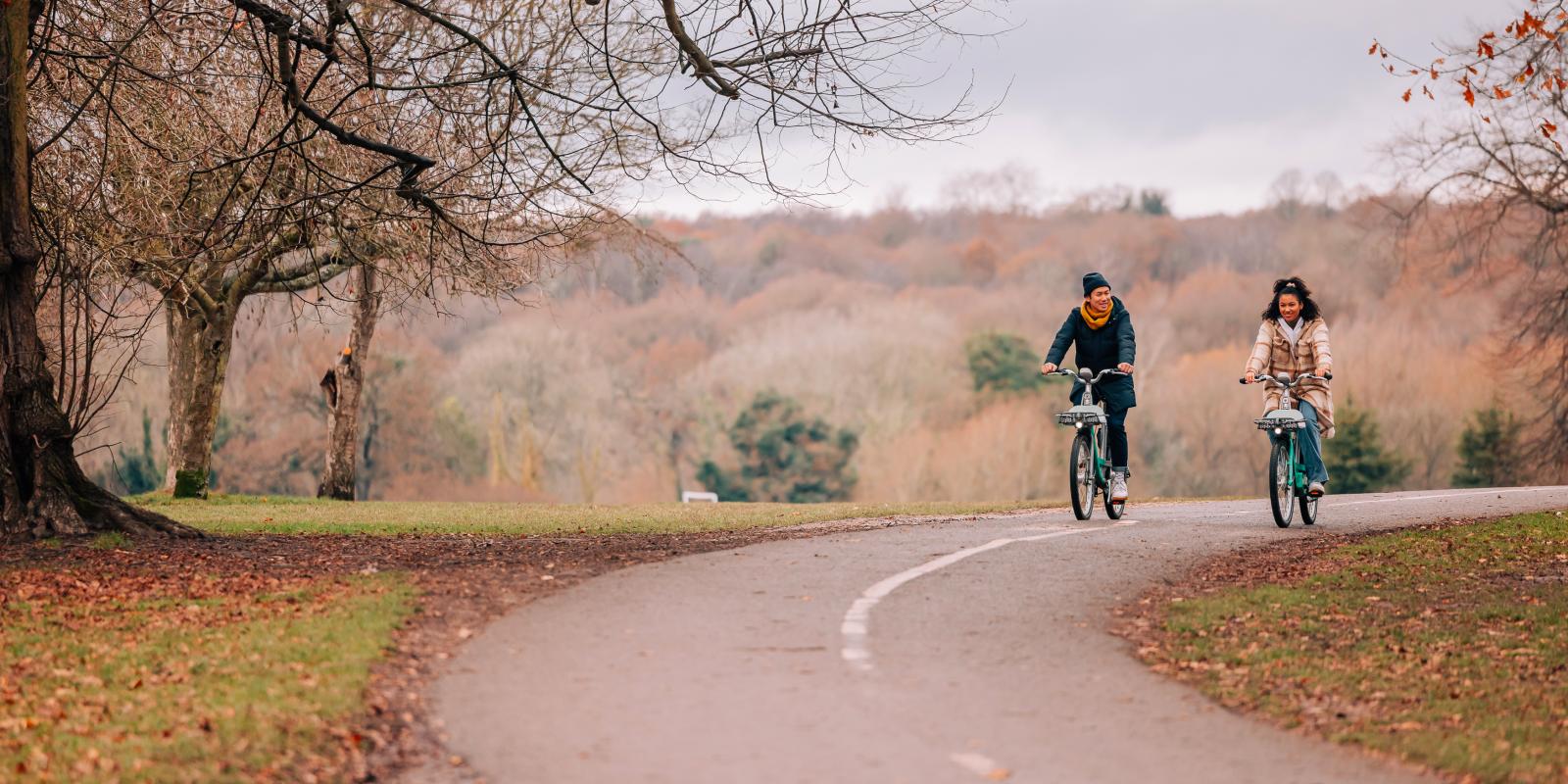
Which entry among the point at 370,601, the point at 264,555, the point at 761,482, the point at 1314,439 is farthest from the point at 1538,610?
the point at 761,482

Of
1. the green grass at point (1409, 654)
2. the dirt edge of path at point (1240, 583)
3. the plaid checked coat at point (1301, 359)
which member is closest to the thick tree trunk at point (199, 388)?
the plaid checked coat at point (1301, 359)

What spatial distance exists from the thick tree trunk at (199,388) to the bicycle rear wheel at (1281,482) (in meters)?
16.8

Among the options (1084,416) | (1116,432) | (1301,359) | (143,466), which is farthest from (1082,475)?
(143,466)

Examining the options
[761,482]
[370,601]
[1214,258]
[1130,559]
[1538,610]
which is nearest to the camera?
[370,601]

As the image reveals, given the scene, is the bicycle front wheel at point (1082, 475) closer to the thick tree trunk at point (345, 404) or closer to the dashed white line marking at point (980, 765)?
the dashed white line marking at point (980, 765)

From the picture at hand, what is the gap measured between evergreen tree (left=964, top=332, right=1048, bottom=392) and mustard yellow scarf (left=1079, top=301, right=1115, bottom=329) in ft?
216

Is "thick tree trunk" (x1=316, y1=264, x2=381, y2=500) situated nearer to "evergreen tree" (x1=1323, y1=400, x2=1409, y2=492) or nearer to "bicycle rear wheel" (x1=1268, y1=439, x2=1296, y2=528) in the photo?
"bicycle rear wheel" (x1=1268, y1=439, x2=1296, y2=528)

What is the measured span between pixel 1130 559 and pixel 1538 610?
2.97 meters

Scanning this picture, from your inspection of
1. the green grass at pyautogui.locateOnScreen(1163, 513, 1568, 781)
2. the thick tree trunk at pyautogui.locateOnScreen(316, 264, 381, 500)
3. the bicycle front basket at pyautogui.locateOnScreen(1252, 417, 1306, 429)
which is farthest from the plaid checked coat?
the thick tree trunk at pyautogui.locateOnScreen(316, 264, 381, 500)

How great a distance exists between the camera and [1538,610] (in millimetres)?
10211

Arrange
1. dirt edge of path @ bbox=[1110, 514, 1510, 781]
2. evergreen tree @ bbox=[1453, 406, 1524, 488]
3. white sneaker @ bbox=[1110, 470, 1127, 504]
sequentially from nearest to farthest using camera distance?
1. dirt edge of path @ bbox=[1110, 514, 1510, 781]
2. white sneaker @ bbox=[1110, 470, 1127, 504]
3. evergreen tree @ bbox=[1453, 406, 1524, 488]

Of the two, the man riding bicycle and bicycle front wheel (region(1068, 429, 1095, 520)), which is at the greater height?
the man riding bicycle

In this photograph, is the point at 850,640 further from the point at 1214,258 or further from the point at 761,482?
the point at 1214,258

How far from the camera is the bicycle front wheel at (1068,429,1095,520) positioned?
48.3ft
